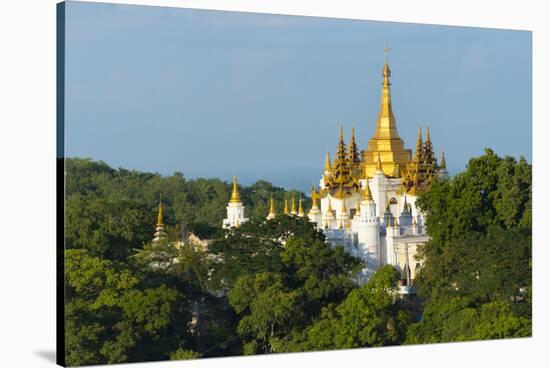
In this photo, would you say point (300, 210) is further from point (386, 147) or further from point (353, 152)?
point (386, 147)

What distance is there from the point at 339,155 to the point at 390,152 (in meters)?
0.89

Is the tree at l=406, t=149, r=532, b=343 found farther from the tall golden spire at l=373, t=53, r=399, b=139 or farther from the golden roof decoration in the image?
the golden roof decoration

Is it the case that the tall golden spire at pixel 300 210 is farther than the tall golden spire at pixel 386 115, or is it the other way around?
the tall golden spire at pixel 300 210

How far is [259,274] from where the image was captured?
45.2ft

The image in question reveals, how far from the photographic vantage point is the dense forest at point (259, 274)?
42.4ft

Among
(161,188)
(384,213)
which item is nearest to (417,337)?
(384,213)

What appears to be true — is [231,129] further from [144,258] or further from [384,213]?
[384,213]

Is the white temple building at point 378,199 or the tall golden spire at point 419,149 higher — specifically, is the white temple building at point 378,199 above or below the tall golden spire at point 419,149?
below

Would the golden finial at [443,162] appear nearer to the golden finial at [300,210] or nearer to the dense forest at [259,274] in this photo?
the dense forest at [259,274]

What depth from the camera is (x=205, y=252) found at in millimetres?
13648

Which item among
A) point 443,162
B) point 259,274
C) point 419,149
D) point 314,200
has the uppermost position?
point 419,149

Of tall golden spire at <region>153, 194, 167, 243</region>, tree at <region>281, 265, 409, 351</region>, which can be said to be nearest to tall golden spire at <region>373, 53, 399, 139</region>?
tree at <region>281, 265, 409, 351</region>

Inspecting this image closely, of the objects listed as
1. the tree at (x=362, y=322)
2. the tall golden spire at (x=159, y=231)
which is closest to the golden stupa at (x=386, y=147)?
the tree at (x=362, y=322)

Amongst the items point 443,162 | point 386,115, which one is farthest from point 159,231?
point 443,162
